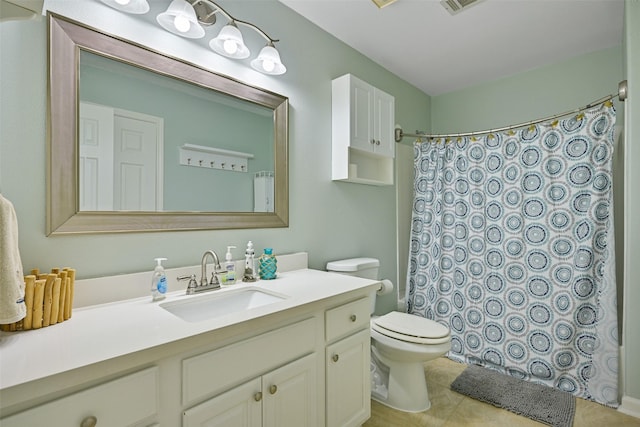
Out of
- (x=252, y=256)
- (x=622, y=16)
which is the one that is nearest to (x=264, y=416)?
(x=252, y=256)

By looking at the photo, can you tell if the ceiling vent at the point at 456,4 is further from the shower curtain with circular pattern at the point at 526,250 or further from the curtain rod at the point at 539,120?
the shower curtain with circular pattern at the point at 526,250

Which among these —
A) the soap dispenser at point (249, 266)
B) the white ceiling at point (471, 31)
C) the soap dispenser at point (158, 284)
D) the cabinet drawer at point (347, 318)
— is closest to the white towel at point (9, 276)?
the soap dispenser at point (158, 284)

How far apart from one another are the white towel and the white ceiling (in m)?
1.79

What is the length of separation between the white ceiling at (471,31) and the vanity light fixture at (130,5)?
96 centimetres

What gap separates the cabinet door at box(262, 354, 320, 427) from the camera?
1141 millimetres

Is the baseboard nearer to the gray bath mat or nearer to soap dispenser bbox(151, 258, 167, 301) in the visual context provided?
the gray bath mat

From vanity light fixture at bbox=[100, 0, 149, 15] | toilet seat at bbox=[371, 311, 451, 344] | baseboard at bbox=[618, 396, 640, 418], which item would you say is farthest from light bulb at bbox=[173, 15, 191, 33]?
baseboard at bbox=[618, 396, 640, 418]

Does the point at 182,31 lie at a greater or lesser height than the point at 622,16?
lesser

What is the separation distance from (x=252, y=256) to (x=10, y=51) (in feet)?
3.83

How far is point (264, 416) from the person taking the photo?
3.68 ft

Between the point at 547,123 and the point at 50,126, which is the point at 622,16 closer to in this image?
the point at 547,123

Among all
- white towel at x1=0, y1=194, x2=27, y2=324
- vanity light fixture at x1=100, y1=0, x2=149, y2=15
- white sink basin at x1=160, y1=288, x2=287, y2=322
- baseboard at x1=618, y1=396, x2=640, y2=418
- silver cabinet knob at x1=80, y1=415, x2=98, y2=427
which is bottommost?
baseboard at x1=618, y1=396, x2=640, y2=418

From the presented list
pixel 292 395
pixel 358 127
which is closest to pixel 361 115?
pixel 358 127

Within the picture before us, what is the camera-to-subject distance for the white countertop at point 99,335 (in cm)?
73
